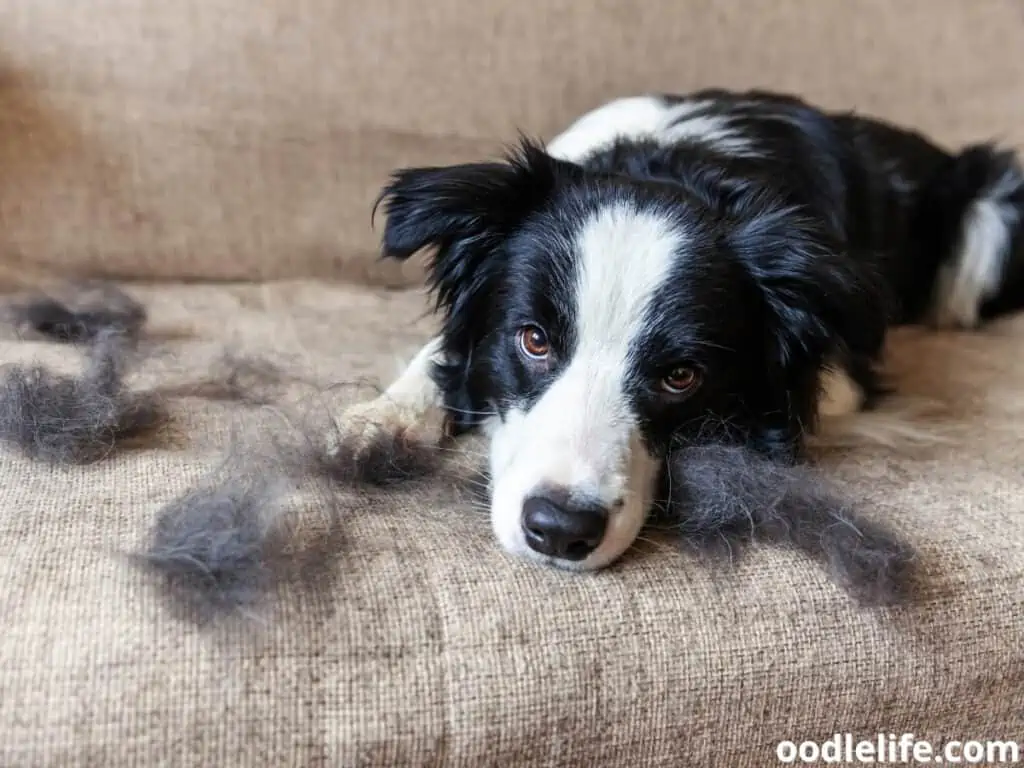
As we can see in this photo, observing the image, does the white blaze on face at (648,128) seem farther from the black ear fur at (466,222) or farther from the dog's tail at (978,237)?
the dog's tail at (978,237)

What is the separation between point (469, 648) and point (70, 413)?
0.68 meters

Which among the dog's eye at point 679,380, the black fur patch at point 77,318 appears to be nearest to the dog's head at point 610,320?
the dog's eye at point 679,380

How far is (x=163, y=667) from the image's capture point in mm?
1043

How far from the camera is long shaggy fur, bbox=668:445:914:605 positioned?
4.13 feet

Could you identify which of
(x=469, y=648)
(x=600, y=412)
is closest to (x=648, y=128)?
(x=600, y=412)

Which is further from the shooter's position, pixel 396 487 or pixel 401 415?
pixel 401 415

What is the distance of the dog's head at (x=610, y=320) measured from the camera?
133 cm

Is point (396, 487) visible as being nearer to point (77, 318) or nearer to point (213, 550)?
point (213, 550)

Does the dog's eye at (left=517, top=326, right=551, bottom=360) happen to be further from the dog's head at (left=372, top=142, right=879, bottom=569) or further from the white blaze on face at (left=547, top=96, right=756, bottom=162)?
the white blaze on face at (left=547, top=96, right=756, bottom=162)

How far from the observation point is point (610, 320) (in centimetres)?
142

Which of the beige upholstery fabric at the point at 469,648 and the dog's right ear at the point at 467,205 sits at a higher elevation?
the dog's right ear at the point at 467,205

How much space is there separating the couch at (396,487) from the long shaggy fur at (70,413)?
0.12 feet

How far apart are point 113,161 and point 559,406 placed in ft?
4.11

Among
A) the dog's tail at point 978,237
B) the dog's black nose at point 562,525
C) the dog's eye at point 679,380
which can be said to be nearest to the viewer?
the dog's black nose at point 562,525
